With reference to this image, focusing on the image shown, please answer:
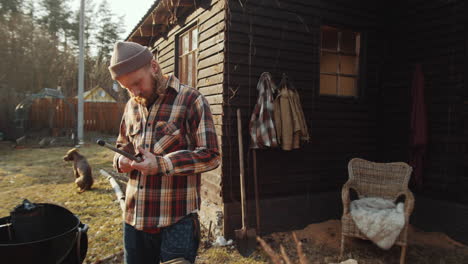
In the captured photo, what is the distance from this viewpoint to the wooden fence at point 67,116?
1650 centimetres

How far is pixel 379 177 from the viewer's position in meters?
4.21

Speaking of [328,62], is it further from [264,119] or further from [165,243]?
[165,243]

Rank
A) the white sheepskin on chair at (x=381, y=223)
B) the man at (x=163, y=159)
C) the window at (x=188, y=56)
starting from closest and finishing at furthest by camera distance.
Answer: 1. the man at (x=163, y=159)
2. the white sheepskin on chair at (x=381, y=223)
3. the window at (x=188, y=56)

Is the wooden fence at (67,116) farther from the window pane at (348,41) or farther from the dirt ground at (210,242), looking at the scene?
the window pane at (348,41)

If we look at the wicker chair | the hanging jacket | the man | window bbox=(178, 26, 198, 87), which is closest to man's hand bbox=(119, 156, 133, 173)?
the man

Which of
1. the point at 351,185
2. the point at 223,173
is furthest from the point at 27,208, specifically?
the point at 351,185

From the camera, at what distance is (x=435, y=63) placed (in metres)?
4.62

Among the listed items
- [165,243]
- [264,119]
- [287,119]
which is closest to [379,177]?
[287,119]

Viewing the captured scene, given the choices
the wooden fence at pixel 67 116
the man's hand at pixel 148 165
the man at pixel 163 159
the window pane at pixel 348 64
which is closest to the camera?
the man's hand at pixel 148 165

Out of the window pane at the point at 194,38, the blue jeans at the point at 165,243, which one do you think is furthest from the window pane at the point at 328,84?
the blue jeans at the point at 165,243

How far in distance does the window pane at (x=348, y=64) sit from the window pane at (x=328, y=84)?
25 cm

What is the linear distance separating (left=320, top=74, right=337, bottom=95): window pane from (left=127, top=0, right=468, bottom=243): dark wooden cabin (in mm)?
20

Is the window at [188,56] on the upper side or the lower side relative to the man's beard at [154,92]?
upper

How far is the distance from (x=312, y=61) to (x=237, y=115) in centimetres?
159
